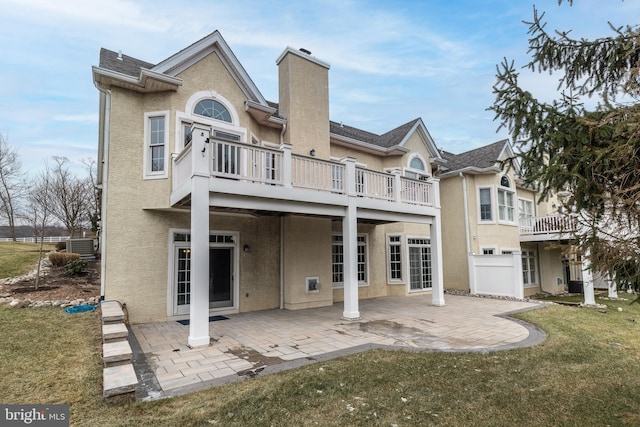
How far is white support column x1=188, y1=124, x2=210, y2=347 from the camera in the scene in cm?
666

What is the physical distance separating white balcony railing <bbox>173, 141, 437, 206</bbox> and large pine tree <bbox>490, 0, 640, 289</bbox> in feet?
16.8

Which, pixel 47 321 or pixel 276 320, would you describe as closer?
pixel 47 321

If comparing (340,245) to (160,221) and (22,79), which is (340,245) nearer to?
(160,221)

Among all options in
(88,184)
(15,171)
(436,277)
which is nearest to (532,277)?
(436,277)

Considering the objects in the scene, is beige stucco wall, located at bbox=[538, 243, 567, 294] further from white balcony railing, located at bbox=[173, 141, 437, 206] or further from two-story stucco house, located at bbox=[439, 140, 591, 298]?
white balcony railing, located at bbox=[173, 141, 437, 206]

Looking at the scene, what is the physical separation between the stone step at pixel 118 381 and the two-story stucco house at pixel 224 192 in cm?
197

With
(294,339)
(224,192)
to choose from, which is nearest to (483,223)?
(294,339)

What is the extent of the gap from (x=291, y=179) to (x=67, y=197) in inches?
1027

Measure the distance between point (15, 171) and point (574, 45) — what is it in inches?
1403

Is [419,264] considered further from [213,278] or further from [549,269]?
[213,278]

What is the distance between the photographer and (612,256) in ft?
13.3

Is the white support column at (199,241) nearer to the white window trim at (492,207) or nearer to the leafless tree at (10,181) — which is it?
the white window trim at (492,207)

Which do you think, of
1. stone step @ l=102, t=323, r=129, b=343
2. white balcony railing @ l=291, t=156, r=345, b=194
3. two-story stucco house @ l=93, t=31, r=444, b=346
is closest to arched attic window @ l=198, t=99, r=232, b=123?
two-story stucco house @ l=93, t=31, r=444, b=346

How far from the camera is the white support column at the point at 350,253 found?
932 centimetres
